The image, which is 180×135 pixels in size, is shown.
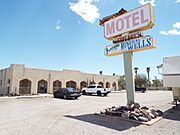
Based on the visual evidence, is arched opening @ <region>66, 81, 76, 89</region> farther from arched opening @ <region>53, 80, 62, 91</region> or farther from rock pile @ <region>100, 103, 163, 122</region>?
rock pile @ <region>100, 103, 163, 122</region>

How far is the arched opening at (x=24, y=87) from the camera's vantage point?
32219 mm

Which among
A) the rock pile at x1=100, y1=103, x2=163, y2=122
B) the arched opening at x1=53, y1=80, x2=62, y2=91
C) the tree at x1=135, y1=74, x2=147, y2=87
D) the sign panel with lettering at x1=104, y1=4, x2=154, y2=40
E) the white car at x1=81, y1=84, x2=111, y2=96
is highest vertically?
the sign panel with lettering at x1=104, y1=4, x2=154, y2=40

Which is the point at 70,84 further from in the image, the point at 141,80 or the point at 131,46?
the point at 141,80

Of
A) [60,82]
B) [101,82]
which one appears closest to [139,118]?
[60,82]

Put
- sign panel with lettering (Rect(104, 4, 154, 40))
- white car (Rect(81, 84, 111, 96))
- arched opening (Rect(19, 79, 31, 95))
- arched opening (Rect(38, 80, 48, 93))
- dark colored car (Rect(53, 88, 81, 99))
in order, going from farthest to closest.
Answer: arched opening (Rect(38, 80, 48, 93)), arched opening (Rect(19, 79, 31, 95)), white car (Rect(81, 84, 111, 96)), dark colored car (Rect(53, 88, 81, 99)), sign panel with lettering (Rect(104, 4, 154, 40))

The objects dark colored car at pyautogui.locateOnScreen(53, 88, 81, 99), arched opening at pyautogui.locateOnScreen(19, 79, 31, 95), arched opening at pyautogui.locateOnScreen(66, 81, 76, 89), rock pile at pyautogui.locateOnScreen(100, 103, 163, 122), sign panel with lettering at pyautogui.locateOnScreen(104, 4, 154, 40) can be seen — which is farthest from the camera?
arched opening at pyautogui.locateOnScreen(66, 81, 76, 89)

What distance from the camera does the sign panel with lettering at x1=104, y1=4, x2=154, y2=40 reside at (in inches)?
401

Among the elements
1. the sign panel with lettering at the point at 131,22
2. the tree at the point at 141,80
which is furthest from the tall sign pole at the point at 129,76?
the tree at the point at 141,80

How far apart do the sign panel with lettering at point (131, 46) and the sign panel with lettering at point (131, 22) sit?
0.69 metres

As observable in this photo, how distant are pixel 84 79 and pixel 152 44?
32936 mm

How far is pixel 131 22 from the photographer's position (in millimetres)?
10977

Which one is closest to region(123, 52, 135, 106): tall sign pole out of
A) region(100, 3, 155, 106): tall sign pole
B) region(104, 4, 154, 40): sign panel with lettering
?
region(100, 3, 155, 106): tall sign pole

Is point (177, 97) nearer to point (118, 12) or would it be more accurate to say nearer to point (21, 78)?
point (118, 12)

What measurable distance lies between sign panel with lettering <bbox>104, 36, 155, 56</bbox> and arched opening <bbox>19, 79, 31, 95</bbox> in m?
24.5
